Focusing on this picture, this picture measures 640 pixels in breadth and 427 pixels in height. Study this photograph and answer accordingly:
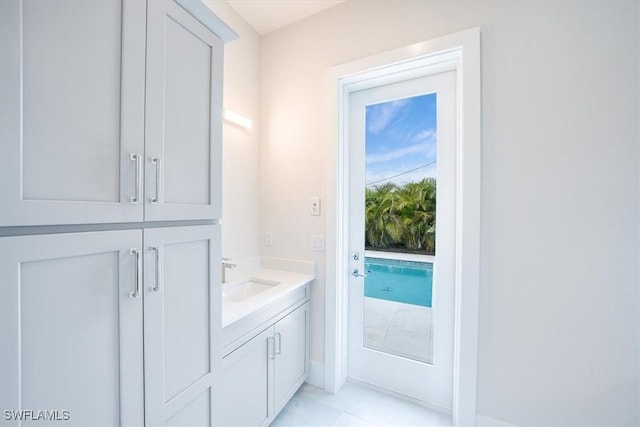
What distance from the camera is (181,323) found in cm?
96

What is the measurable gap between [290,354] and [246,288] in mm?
551

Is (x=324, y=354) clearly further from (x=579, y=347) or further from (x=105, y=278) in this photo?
(x=105, y=278)

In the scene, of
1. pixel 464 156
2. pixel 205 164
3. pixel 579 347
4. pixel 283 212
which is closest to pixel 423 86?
pixel 464 156

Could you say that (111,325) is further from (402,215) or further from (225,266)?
(402,215)

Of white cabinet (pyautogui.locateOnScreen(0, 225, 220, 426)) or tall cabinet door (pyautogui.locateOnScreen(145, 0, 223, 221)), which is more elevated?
tall cabinet door (pyautogui.locateOnScreen(145, 0, 223, 221))

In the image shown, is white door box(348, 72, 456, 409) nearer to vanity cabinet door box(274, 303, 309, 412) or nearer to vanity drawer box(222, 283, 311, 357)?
vanity cabinet door box(274, 303, 309, 412)

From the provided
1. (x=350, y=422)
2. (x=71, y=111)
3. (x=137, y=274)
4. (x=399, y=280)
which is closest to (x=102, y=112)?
(x=71, y=111)

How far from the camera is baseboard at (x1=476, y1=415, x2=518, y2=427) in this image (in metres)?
1.46

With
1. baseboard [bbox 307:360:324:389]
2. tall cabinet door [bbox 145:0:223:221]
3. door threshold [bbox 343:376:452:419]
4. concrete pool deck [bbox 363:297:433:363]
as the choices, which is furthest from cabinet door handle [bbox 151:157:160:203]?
door threshold [bbox 343:376:452:419]

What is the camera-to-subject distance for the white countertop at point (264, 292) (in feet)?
4.24

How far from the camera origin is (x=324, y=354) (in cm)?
195

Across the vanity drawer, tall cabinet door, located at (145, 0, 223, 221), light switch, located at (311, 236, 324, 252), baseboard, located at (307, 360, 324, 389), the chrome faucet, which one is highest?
tall cabinet door, located at (145, 0, 223, 221)

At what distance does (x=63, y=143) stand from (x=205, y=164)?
0.43m

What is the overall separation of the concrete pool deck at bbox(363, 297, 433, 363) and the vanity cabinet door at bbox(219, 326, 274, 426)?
83 cm
